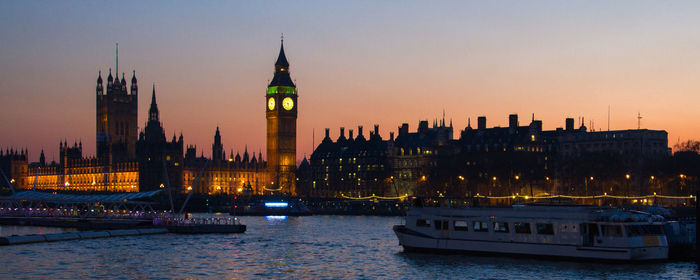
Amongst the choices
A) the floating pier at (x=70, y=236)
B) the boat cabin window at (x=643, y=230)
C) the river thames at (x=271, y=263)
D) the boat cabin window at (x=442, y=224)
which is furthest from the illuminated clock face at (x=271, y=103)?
the boat cabin window at (x=643, y=230)

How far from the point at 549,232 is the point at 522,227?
4.99 ft

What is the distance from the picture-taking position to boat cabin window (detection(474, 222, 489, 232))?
172 ft

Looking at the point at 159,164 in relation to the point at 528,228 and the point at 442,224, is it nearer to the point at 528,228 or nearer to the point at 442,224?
the point at 442,224

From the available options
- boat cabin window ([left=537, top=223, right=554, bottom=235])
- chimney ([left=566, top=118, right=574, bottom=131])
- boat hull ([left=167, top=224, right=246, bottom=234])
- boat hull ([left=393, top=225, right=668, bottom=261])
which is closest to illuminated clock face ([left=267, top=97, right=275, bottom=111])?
Result: chimney ([left=566, top=118, right=574, bottom=131])

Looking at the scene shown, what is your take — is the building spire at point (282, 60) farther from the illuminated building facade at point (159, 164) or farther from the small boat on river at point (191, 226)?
the small boat on river at point (191, 226)

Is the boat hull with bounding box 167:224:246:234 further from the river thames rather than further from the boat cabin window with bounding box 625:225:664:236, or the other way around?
the boat cabin window with bounding box 625:225:664:236

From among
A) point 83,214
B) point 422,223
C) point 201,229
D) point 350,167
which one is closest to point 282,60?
point 350,167

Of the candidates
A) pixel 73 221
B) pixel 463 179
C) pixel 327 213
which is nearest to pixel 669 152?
pixel 463 179

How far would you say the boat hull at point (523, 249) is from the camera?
158 ft

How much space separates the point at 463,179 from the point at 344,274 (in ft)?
280

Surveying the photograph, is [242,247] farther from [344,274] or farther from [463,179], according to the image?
[463,179]

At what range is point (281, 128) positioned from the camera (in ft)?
618

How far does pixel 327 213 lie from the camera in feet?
447

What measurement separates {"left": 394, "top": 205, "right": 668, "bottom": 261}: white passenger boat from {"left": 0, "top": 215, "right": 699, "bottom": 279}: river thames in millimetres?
600
